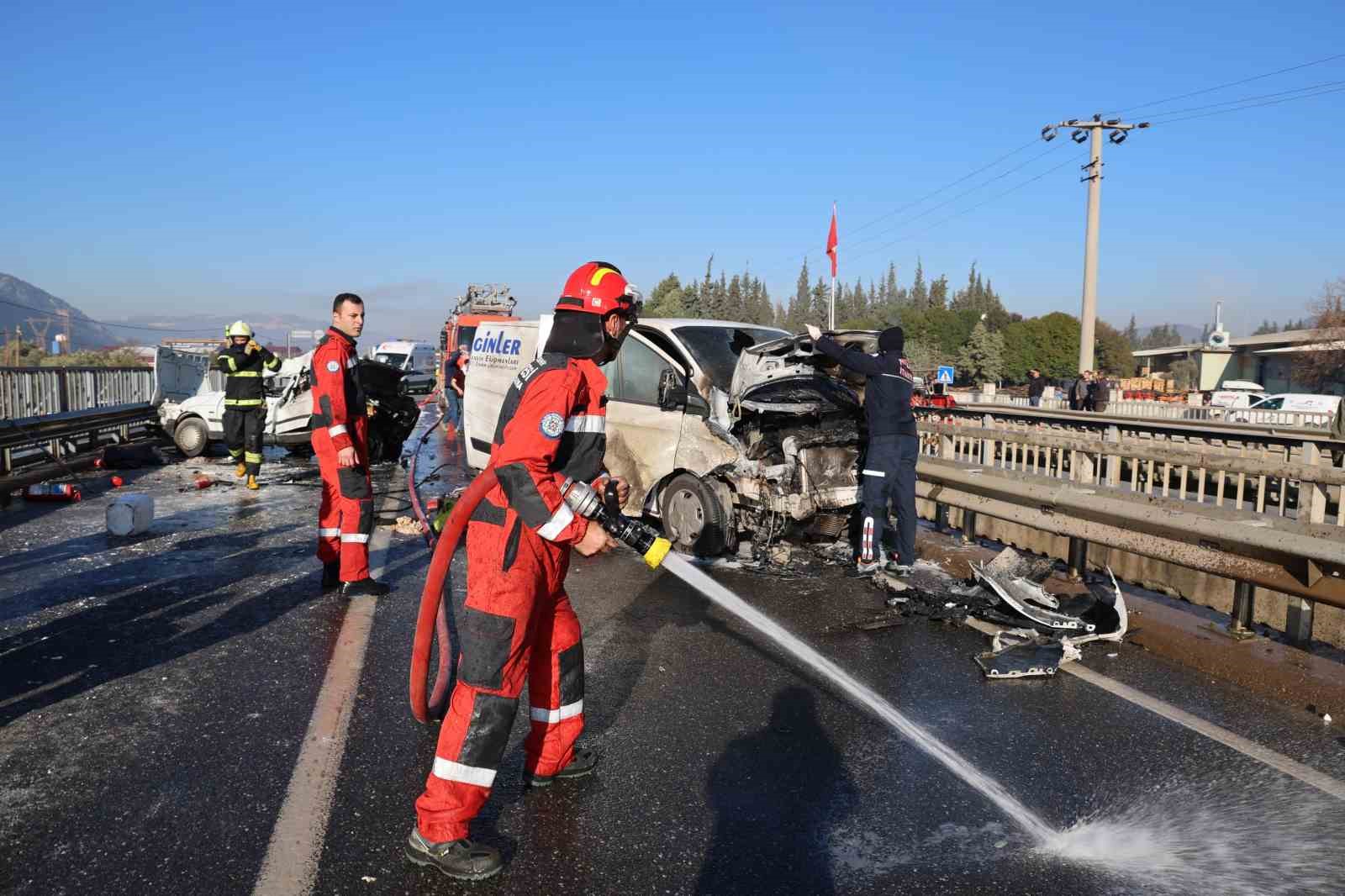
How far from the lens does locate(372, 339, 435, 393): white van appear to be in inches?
1362

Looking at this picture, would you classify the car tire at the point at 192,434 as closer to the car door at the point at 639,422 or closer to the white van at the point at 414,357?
the car door at the point at 639,422

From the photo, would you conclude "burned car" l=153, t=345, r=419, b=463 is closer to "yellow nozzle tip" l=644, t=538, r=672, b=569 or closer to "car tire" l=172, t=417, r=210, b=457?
"car tire" l=172, t=417, r=210, b=457

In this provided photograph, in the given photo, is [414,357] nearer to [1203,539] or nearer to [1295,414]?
[1295,414]

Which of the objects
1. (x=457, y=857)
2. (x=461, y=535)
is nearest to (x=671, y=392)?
(x=461, y=535)

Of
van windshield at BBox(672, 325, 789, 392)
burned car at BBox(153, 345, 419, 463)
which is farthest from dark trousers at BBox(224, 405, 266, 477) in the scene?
van windshield at BBox(672, 325, 789, 392)

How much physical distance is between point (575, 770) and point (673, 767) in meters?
0.41

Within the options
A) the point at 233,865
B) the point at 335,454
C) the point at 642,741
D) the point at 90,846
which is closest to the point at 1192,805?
the point at 642,741

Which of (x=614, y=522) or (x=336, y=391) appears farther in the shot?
(x=336, y=391)

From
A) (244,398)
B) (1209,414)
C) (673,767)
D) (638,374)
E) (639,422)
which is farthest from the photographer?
(1209,414)

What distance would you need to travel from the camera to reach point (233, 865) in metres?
3.02

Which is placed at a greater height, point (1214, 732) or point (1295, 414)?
point (1295, 414)

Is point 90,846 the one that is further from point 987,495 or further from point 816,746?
point 987,495

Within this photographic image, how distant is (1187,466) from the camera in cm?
888

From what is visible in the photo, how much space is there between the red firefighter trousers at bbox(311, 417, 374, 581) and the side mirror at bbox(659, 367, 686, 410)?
2.40 meters
